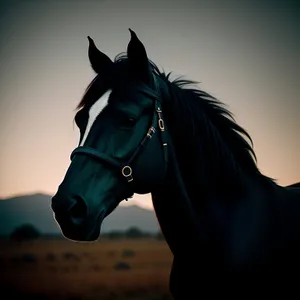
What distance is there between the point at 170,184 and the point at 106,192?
11.7 inches

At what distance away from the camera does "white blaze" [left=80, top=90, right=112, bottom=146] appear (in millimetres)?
1428

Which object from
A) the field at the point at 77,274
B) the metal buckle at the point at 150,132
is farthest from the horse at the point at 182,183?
the field at the point at 77,274

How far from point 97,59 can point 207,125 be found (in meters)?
0.55

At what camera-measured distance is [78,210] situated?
1296 millimetres

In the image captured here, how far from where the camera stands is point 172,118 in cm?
163

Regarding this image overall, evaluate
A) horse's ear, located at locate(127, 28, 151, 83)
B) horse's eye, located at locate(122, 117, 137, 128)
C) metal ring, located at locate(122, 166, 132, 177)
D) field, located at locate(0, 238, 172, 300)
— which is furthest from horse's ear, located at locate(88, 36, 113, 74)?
field, located at locate(0, 238, 172, 300)

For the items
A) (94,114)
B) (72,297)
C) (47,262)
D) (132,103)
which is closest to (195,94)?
(132,103)

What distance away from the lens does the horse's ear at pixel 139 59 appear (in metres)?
1.51

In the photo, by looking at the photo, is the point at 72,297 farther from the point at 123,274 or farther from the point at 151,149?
the point at 151,149

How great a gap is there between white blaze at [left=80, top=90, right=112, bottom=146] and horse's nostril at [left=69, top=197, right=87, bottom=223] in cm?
23

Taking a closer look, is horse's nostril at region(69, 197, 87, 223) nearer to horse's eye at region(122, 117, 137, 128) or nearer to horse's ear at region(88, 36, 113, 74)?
horse's eye at region(122, 117, 137, 128)

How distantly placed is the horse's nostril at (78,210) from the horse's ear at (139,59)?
58 cm

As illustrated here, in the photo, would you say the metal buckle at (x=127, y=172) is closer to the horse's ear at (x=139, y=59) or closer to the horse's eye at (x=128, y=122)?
the horse's eye at (x=128, y=122)

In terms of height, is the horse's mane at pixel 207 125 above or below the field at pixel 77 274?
above
